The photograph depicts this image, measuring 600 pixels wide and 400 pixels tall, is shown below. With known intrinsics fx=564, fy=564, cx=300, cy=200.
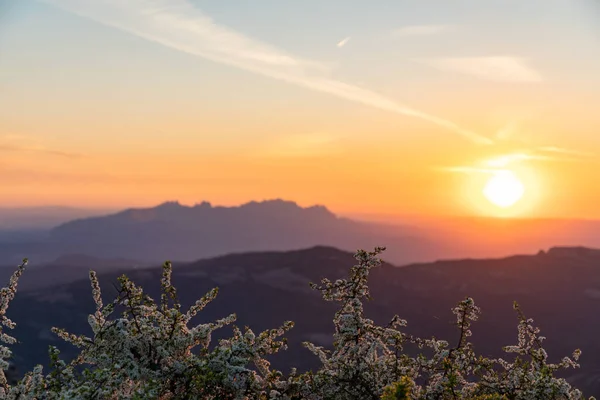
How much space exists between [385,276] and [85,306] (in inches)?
3380

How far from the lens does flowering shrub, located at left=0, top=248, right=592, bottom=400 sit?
12.6 meters

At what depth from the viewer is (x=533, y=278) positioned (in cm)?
15038

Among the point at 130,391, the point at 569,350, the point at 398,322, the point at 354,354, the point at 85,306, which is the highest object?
the point at 398,322

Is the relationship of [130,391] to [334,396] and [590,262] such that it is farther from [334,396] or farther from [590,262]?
[590,262]

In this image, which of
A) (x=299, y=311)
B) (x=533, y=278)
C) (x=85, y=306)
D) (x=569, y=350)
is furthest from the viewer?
(x=85, y=306)

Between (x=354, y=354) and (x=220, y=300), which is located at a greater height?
(x=354, y=354)

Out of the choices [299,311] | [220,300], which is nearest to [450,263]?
[299,311]

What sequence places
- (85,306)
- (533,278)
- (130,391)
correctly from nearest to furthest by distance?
(130,391), (533,278), (85,306)

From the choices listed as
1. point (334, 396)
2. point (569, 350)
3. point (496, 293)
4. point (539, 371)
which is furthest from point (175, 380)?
point (496, 293)

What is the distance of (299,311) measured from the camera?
14112 centimetres

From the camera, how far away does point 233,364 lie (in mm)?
12812

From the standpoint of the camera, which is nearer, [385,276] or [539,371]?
[539,371]

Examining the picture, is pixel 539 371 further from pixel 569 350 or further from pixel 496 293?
pixel 496 293

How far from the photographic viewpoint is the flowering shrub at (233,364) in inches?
497
